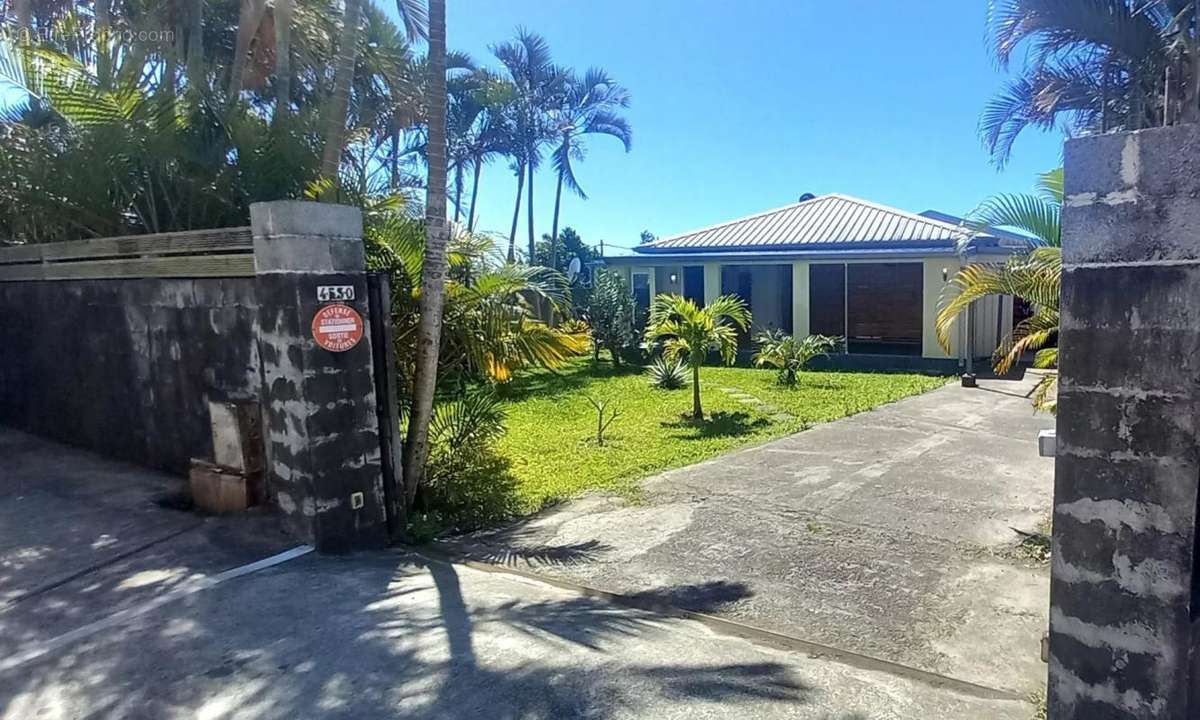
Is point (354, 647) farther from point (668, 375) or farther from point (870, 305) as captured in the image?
point (870, 305)

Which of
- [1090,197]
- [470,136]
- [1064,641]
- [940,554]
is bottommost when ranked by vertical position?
[940,554]

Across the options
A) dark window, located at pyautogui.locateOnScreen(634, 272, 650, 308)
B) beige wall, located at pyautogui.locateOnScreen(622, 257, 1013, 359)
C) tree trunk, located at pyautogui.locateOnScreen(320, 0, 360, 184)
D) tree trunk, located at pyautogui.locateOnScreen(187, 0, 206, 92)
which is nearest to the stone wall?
tree trunk, located at pyautogui.locateOnScreen(320, 0, 360, 184)

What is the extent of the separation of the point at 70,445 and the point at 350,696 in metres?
6.24

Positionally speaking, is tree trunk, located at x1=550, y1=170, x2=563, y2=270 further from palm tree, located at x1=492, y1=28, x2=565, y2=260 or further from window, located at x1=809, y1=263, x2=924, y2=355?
window, located at x1=809, y1=263, x2=924, y2=355

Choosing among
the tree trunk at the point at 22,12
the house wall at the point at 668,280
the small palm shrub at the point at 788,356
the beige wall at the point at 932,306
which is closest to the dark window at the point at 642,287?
the house wall at the point at 668,280

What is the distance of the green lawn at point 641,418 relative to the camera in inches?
297

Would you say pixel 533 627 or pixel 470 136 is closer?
pixel 533 627

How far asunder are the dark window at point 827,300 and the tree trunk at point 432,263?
40.8 feet

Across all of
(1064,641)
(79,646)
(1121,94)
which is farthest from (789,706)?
(1121,94)

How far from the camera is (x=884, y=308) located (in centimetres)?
1611

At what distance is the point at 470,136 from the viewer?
23.7 m

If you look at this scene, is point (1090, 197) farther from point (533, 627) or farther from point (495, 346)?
point (495, 346)

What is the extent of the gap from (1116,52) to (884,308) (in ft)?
25.1

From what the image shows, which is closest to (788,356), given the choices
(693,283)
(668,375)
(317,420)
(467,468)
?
(668,375)
